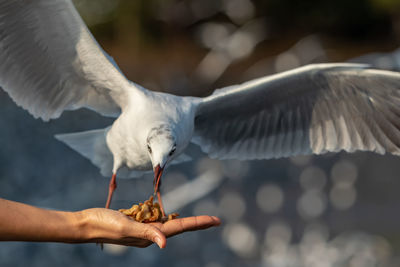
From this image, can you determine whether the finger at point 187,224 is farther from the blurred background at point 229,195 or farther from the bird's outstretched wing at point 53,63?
the blurred background at point 229,195

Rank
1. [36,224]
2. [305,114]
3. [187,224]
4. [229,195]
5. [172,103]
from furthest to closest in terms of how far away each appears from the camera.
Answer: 1. [229,195]
2. [305,114]
3. [172,103]
4. [187,224]
5. [36,224]

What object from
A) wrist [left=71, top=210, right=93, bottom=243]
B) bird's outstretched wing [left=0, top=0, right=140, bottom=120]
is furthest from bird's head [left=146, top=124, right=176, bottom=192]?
bird's outstretched wing [left=0, top=0, right=140, bottom=120]

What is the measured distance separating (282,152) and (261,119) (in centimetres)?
17

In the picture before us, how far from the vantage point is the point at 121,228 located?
4.58 ft

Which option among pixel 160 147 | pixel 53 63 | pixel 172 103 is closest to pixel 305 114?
pixel 172 103

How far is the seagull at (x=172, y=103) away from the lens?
183 cm

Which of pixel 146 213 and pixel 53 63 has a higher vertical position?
pixel 53 63

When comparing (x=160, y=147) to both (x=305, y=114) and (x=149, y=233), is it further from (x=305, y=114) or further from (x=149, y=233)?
(x=305, y=114)

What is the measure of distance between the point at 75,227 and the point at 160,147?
14.9 inches

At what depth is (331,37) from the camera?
29.8 ft

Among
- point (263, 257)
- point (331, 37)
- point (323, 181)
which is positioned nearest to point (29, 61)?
point (263, 257)

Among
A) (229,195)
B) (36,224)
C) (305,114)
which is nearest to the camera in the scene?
(36,224)

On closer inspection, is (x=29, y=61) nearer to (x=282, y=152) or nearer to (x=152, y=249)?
(x=282, y=152)

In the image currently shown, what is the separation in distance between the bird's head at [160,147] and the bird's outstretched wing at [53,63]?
0.35m
